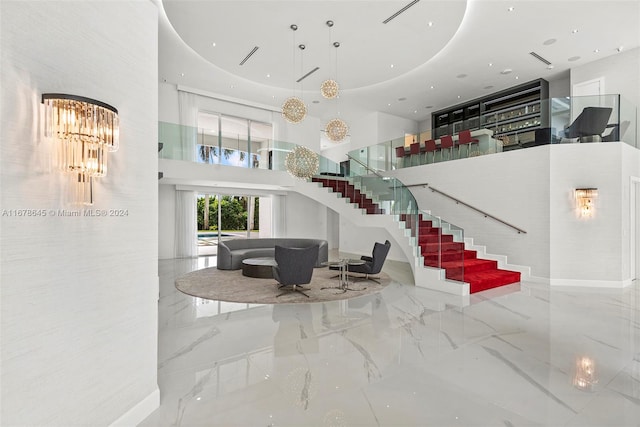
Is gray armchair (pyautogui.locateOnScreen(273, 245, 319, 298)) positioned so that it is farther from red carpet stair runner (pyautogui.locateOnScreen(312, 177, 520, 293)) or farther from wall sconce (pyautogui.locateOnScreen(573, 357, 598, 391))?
wall sconce (pyautogui.locateOnScreen(573, 357, 598, 391))

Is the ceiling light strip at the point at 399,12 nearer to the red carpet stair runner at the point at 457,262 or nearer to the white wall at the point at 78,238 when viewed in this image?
the red carpet stair runner at the point at 457,262

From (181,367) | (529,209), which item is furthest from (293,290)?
(529,209)

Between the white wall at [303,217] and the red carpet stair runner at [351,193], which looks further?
the white wall at [303,217]

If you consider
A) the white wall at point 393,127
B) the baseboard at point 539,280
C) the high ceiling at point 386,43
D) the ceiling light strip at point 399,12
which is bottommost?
the baseboard at point 539,280

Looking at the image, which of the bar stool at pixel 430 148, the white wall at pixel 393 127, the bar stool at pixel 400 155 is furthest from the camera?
the white wall at pixel 393 127

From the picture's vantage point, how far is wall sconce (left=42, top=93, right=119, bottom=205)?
1830 mm

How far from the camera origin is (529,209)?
8117 mm

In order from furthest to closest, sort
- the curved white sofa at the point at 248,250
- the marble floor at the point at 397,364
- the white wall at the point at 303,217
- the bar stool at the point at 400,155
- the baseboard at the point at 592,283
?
the white wall at the point at 303,217, the bar stool at the point at 400,155, the curved white sofa at the point at 248,250, the baseboard at the point at 592,283, the marble floor at the point at 397,364

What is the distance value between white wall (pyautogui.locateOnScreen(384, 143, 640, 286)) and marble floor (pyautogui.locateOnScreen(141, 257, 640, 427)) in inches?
77.6

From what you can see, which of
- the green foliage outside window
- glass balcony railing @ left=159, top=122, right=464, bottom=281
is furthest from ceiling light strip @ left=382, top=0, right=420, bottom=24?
the green foliage outside window

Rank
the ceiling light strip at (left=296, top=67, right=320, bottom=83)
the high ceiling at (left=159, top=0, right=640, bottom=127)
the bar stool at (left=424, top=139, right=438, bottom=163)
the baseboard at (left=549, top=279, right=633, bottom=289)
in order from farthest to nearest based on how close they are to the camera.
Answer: the bar stool at (left=424, top=139, right=438, bottom=163)
the ceiling light strip at (left=296, top=67, right=320, bottom=83)
the baseboard at (left=549, top=279, right=633, bottom=289)
the high ceiling at (left=159, top=0, right=640, bottom=127)

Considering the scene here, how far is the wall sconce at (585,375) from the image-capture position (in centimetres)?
300

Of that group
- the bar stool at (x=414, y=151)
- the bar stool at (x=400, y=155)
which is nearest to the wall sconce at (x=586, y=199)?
the bar stool at (x=414, y=151)

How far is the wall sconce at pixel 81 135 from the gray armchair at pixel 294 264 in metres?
4.06
